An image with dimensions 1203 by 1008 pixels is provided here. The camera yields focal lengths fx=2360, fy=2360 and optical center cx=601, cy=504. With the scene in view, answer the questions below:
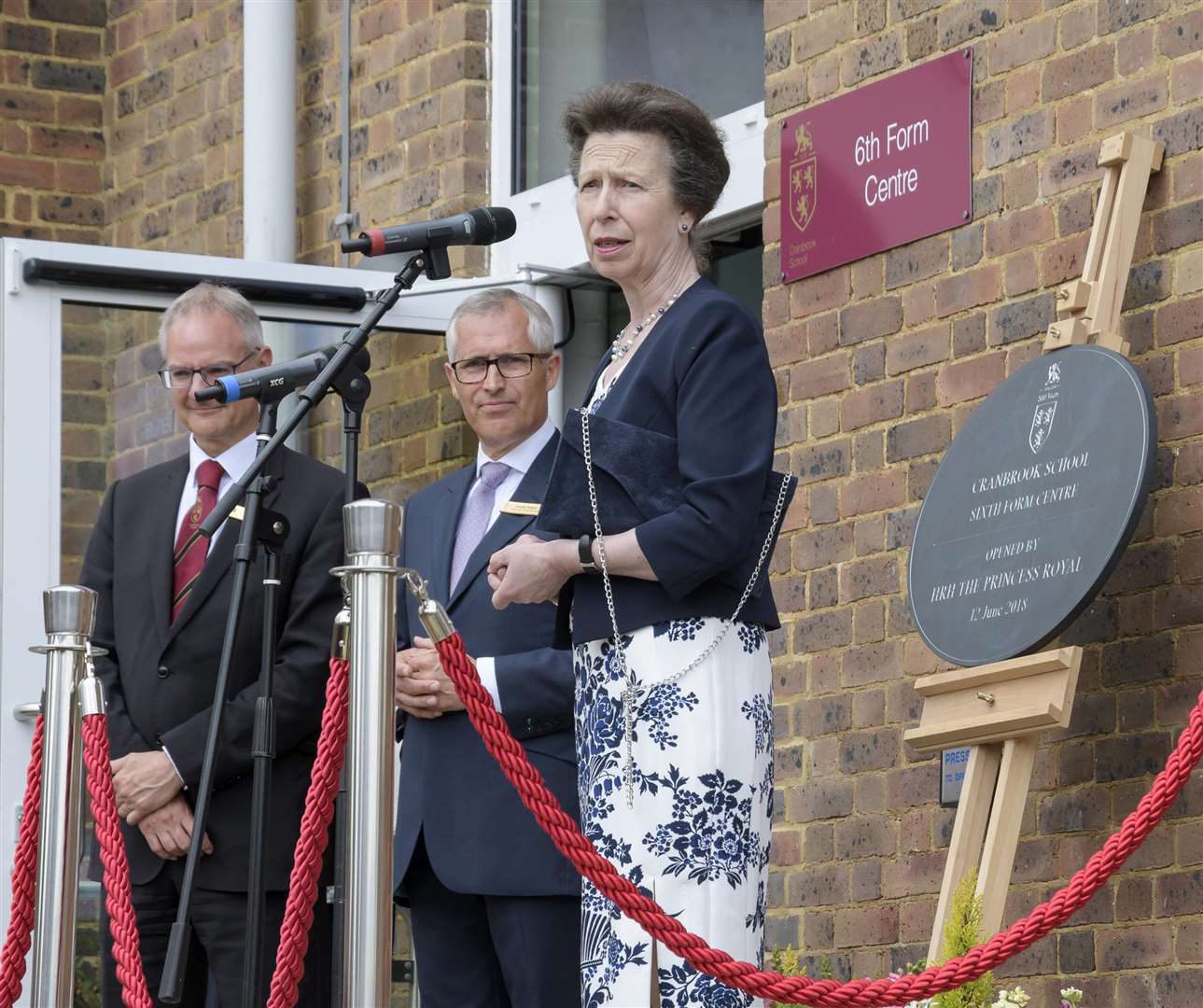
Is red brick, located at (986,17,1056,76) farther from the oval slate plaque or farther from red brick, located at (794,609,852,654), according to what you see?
red brick, located at (794,609,852,654)

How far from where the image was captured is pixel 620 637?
11.2 feet

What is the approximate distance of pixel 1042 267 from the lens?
4.80 m

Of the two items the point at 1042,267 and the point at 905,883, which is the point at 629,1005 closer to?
the point at 905,883

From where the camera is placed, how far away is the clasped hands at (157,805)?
4.36 meters

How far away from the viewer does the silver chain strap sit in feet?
11.1

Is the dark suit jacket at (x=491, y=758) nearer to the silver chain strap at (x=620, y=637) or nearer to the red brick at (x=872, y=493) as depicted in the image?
the silver chain strap at (x=620, y=637)

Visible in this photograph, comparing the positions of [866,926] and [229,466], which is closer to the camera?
[229,466]

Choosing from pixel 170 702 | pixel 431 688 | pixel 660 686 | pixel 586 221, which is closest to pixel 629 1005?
pixel 660 686

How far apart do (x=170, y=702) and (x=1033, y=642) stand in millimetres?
1627

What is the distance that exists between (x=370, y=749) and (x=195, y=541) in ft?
5.00

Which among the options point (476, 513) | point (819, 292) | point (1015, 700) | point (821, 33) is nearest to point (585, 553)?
point (476, 513)

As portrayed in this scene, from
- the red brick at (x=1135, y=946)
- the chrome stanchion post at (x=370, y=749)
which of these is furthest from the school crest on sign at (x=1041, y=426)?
the chrome stanchion post at (x=370, y=749)

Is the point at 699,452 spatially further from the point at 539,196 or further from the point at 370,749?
the point at 539,196

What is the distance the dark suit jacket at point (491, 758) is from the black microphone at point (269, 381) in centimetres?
39
